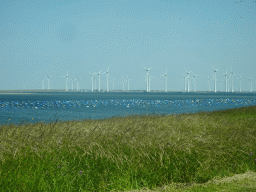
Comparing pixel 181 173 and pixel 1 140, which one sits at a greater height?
pixel 1 140

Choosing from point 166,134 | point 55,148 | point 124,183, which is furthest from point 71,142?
point 166,134

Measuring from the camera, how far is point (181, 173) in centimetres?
729

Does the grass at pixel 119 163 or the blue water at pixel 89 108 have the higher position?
the grass at pixel 119 163

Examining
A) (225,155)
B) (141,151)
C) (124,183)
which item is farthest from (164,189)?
(225,155)

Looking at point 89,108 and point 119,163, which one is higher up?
point 119,163

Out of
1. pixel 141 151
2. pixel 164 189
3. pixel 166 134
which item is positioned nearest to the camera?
pixel 164 189

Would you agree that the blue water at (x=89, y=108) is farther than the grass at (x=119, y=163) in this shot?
Yes

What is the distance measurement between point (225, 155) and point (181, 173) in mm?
2036

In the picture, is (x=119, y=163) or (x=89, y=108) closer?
(x=119, y=163)

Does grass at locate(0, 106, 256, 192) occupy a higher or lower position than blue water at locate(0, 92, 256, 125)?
higher

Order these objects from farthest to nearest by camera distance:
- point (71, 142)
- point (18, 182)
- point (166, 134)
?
1. point (166, 134)
2. point (71, 142)
3. point (18, 182)

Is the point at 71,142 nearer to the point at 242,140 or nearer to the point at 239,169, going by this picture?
the point at 239,169

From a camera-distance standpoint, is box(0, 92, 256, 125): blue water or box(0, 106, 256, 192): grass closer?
box(0, 106, 256, 192): grass

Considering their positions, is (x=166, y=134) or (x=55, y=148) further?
(x=166, y=134)
